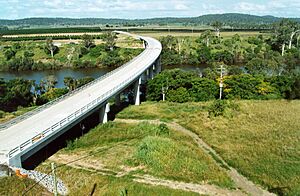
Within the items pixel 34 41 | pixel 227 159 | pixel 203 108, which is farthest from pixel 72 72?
pixel 227 159

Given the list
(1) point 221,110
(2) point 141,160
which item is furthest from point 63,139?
(1) point 221,110

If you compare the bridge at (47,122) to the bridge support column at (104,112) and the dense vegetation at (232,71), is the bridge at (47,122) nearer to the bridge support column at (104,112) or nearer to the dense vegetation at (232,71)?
the bridge support column at (104,112)

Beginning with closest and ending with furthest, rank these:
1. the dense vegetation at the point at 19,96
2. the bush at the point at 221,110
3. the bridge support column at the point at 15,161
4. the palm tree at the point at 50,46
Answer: the bridge support column at the point at 15,161 → the bush at the point at 221,110 → the dense vegetation at the point at 19,96 → the palm tree at the point at 50,46

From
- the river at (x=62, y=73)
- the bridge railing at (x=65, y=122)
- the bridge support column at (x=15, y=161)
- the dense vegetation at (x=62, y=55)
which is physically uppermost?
the bridge railing at (x=65, y=122)

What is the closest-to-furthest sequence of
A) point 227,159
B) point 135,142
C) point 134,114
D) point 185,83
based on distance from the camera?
point 227,159, point 135,142, point 134,114, point 185,83

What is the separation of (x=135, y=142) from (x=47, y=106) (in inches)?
459

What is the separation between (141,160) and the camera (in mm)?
31578

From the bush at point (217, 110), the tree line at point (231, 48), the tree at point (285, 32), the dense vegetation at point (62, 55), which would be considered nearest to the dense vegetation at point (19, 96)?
the bush at point (217, 110)

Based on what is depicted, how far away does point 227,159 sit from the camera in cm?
3309

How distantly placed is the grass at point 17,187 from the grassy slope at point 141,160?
2.48 m

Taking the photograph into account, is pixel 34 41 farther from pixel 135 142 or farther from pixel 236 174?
A: pixel 236 174

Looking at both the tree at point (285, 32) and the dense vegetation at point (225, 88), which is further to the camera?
the tree at point (285, 32)

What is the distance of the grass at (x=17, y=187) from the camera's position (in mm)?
24003

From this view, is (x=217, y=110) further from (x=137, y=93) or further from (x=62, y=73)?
(x=62, y=73)
